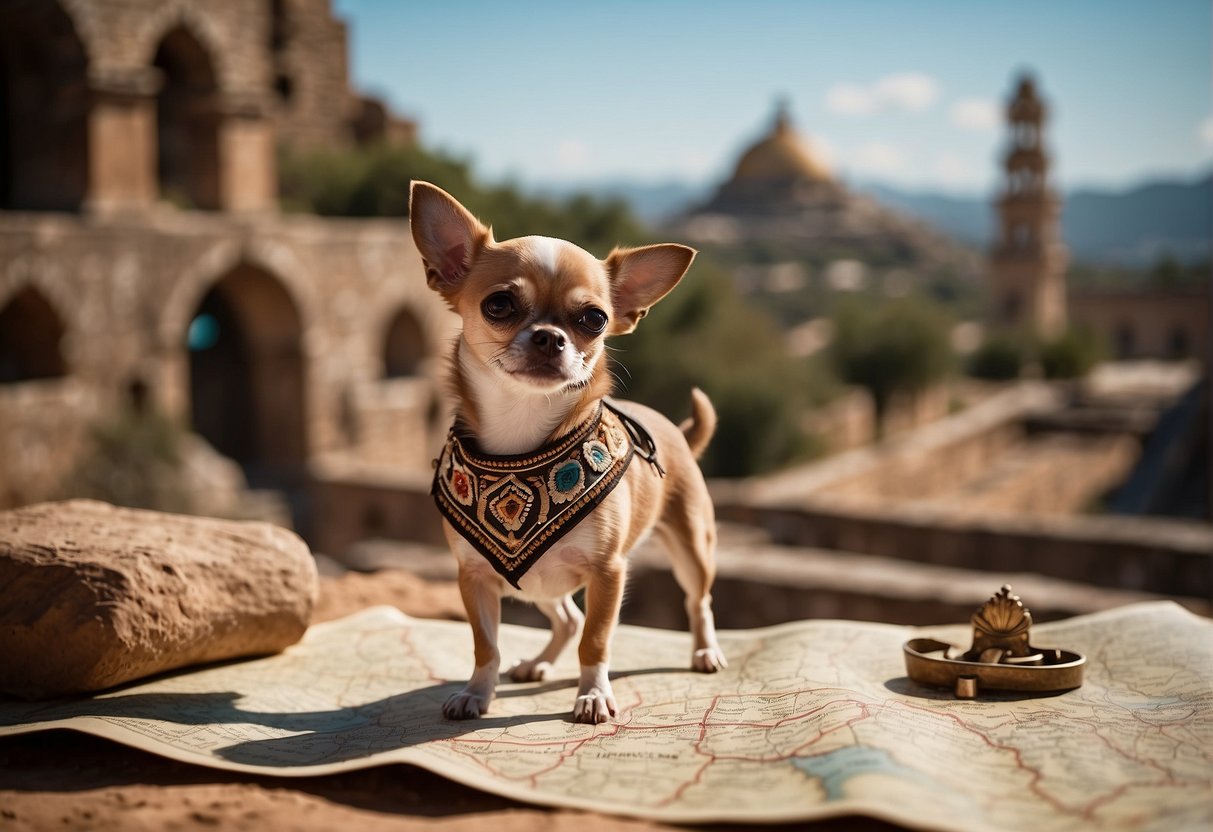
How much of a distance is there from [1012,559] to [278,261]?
41.0 feet

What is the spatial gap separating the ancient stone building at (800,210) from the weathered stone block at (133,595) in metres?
89.8

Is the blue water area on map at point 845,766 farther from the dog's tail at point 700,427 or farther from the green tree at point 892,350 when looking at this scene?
the green tree at point 892,350

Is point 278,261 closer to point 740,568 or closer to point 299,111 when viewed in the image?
point 299,111

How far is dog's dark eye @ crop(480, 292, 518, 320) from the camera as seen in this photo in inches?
134

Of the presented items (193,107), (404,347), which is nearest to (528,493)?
(193,107)

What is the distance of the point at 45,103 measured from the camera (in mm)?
19016

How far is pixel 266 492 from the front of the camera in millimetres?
19281

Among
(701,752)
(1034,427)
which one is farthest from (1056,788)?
(1034,427)

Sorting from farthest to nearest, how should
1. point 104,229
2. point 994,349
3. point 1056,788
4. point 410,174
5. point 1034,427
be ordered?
point 994,349 → point 1034,427 → point 410,174 → point 104,229 → point 1056,788

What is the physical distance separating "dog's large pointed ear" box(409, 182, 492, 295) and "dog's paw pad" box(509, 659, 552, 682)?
1.39 meters

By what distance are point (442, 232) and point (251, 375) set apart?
18736 millimetres

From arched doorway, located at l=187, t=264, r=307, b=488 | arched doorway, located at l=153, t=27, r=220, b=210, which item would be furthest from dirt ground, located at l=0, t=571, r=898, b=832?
arched doorway, located at l=153, t=27, r=220, b=210

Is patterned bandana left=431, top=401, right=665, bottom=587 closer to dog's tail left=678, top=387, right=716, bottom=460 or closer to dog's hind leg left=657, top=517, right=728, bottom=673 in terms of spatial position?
dog's hind leg left=657, top=517, right=728, bottom=673

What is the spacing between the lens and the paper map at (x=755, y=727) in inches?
115
